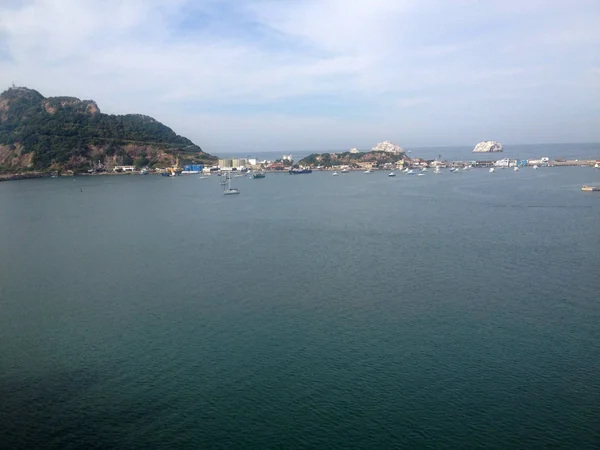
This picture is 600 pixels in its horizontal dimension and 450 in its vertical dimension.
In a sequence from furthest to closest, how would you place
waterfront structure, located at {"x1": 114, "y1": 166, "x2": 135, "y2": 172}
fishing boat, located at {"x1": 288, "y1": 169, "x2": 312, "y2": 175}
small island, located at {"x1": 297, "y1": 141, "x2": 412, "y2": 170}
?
small island, located at {"x1": 297, "y1": 141, "x2": 412, "y2": 170} < fishing boat, located at {"x1": 288, "y1": 169, "x2": 312, "y2": 175} < waterfront structure, located at {"x1": 114, "y1": 166, "x2": 135, "y2": 172}

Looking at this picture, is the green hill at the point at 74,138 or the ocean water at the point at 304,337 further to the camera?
the green hill at the point at 74,138

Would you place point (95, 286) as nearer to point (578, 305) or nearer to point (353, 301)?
point (353, 301)

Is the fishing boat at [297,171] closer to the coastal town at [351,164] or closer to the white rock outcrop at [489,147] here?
the coastal town at [351,164]

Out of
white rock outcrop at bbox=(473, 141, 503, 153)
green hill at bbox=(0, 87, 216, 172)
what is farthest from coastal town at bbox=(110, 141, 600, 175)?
white rock outcrop at bbox=(473, 141, 503, 153)

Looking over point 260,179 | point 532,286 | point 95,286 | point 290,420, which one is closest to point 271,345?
point 290,420

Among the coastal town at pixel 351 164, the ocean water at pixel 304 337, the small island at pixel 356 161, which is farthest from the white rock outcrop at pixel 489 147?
the ocean water at pixel 304 337

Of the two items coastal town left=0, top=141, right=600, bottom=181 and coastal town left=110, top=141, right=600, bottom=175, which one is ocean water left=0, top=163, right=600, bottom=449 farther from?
coastal town left=110, top=141, right=600, bottom=175
